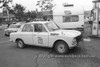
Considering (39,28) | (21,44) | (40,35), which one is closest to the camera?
(40,35)

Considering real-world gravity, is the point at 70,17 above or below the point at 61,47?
above

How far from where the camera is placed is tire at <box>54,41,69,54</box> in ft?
20.0

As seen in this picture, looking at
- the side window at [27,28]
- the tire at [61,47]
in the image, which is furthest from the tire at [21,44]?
the tire at [61,47]

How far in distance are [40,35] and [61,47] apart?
1.35 metres

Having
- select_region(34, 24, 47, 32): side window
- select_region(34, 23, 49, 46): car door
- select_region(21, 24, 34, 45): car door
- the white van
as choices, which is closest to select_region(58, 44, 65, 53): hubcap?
select_region(34, 23, 49, 46): car door

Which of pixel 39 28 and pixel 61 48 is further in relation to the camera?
pixel 39 28

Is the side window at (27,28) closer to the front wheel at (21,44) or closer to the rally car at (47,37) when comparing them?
the rally car at (47,37)

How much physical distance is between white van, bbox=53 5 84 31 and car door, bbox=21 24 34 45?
5706 mm

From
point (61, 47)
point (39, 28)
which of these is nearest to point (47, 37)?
point (39, 28)

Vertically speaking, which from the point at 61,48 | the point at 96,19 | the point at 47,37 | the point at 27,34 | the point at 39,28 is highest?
the point at 96,19

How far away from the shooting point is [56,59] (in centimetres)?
548

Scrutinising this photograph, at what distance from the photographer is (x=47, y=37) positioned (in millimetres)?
6434

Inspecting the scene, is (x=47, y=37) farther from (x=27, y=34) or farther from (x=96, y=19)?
(x=96, y=19)

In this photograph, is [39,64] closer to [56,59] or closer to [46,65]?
[46,65]
